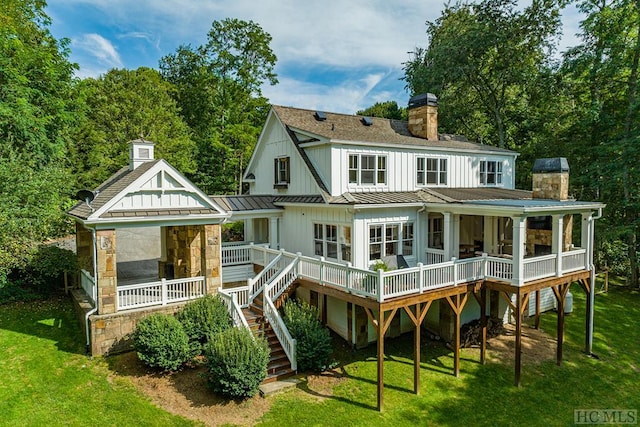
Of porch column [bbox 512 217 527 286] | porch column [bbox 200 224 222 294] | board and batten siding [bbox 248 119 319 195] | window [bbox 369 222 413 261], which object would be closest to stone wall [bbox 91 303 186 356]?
porch column [bbox 200 224 222 294]

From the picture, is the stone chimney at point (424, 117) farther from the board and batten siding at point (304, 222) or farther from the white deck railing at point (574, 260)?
the white deck railing at point (574, 260)

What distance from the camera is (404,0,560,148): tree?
29172 millimetres

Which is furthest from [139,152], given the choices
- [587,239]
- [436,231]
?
[587,239]

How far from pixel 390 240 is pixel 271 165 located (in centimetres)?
708

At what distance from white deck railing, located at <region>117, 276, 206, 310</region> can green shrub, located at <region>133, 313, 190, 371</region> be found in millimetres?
1240

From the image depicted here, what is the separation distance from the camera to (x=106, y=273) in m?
12.0

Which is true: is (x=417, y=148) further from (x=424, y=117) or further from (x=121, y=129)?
(x=121, y=129)

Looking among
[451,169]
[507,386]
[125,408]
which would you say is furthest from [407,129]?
[125,408]

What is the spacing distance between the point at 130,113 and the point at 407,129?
21742 millimetres

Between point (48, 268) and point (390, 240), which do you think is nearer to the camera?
point (390, 240)

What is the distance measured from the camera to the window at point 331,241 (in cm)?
1480

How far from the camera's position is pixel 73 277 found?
54.4 ft

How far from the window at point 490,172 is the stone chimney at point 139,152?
51.9ft

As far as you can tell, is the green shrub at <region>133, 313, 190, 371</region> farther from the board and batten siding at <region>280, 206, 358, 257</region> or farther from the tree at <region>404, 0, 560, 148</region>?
the tree at <region>404, 0, 560, 148</region>
